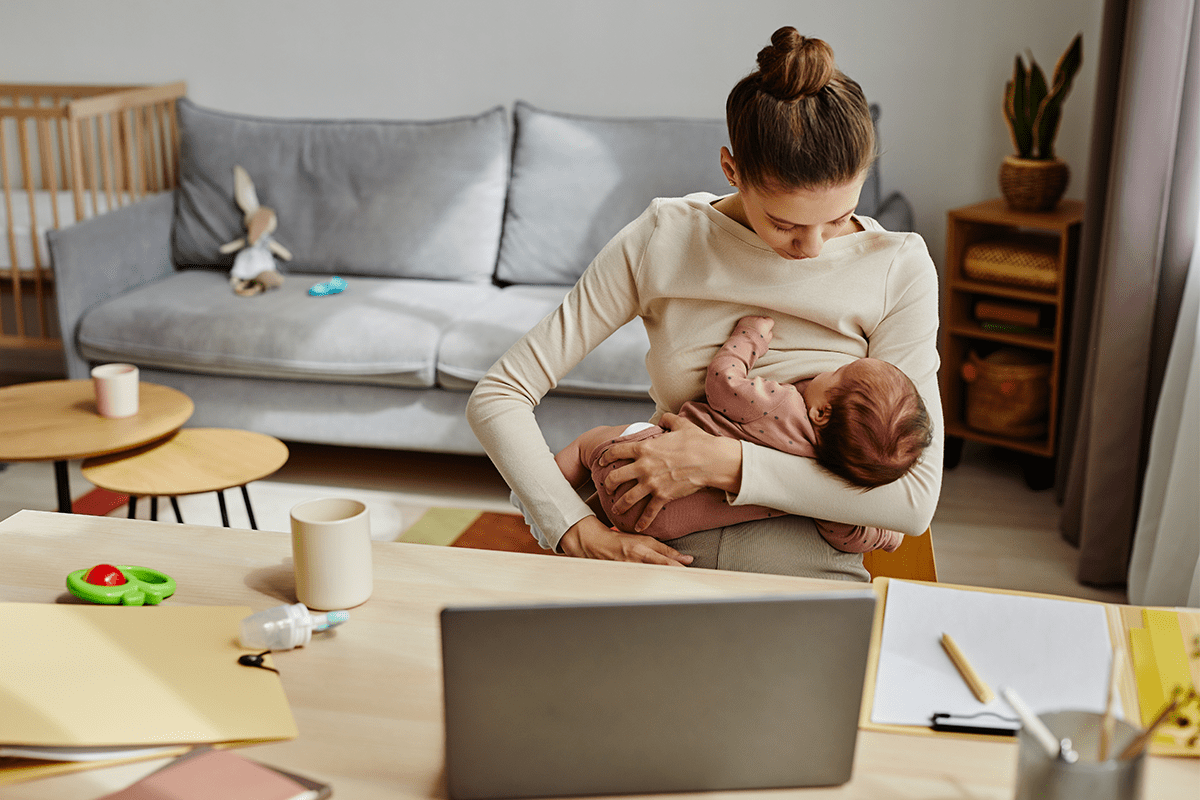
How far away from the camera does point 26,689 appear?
0.83 metres

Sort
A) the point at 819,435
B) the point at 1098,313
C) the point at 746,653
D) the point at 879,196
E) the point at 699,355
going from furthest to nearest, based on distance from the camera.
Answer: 1. the point at 879,196
2. the point at 1098,313
3. the point at 699,355
4. the point at 819,435
5. the point at 746,653

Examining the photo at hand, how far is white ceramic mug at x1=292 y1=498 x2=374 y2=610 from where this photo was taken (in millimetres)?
956

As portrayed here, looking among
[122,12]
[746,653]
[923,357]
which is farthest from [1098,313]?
[122,12]

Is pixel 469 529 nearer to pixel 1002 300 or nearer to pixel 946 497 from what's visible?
pixel 946 497

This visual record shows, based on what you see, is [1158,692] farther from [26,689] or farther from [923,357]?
[26,689]

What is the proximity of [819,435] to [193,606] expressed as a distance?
67cm

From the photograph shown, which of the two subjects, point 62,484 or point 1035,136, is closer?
point 62,484

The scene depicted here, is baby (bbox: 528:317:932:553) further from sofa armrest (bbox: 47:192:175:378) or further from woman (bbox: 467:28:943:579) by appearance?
sofa armrest (bbox: 47:192:175:378)

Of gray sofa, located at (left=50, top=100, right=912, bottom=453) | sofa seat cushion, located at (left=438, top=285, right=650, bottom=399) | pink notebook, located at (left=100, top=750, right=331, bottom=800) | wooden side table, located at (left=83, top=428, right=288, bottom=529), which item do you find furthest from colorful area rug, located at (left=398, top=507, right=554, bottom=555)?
pink notebook, located at (left=100, top=750, right=331, bottom=800)

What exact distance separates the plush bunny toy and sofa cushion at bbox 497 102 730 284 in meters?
0.69

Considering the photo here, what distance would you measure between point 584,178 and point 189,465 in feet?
4.81

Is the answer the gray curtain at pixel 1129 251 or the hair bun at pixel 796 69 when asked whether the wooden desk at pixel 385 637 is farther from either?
the gray curtain at pixel 1129 251

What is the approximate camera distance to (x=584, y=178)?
10.2ft

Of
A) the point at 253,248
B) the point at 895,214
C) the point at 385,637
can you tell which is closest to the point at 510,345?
the point at 253,248
